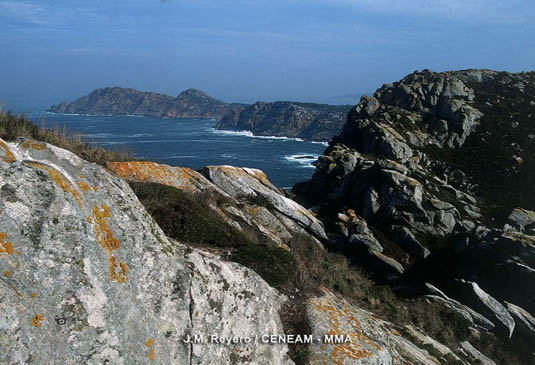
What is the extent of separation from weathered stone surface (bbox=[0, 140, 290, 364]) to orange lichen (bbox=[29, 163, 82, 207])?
0.02m

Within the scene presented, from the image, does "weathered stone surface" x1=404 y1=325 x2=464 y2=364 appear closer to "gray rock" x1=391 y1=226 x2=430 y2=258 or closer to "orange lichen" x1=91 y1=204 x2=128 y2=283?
"orange lichen" x1=91 y1=204 x2=128 y2=283

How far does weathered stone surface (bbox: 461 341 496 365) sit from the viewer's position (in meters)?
10.9

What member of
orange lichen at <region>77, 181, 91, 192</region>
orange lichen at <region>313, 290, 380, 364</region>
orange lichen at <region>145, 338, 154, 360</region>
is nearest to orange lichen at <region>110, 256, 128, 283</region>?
orange lichen at <region>145, 338, 154, 360</region>

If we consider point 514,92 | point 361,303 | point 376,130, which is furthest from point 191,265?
point 514,92

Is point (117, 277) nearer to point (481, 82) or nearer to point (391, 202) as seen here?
point (391, 202)

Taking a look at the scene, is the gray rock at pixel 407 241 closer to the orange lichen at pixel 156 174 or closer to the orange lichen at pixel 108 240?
the orange lichen at pixel 156 174

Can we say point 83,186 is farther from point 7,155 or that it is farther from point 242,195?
point 242,195

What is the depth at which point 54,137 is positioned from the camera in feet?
30.3

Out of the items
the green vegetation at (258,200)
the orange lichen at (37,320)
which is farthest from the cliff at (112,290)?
the green vegetation at (258,200)

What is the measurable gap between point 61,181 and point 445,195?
1239 inches

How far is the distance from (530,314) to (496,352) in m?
5.32

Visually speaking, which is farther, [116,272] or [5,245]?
[116,272]

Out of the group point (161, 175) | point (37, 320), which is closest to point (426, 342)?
point (37, 320)

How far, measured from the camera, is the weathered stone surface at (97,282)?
428cm
